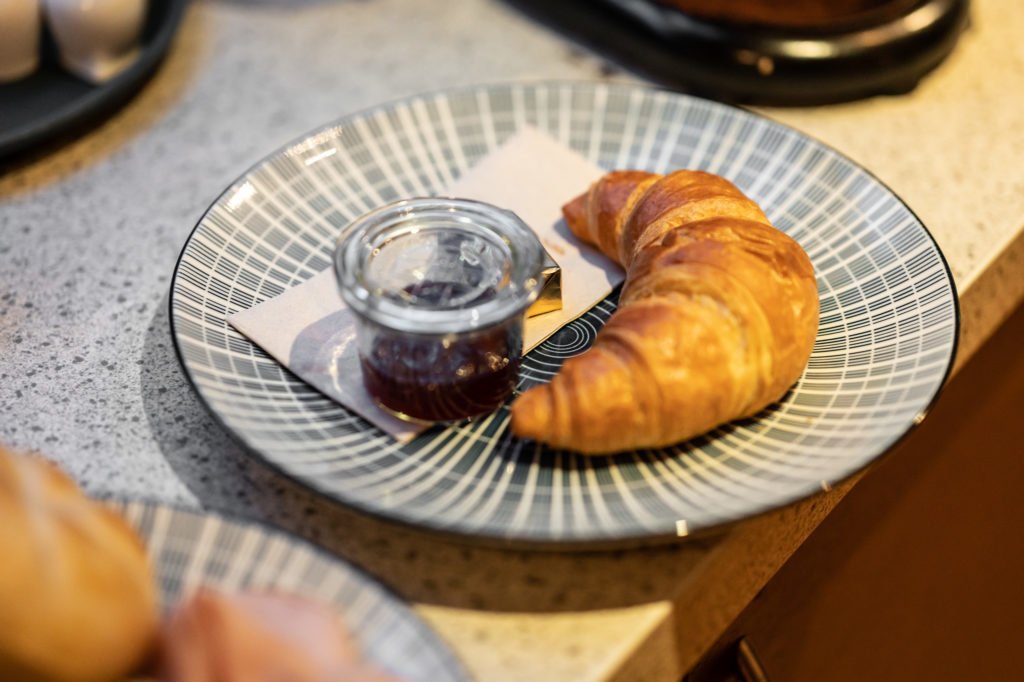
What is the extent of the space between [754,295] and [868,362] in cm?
11

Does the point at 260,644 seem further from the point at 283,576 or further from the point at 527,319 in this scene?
the point at 527,319

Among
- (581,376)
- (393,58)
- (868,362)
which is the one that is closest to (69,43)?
(393,58)

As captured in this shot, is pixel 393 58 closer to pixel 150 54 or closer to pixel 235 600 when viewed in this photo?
pixel 150 54

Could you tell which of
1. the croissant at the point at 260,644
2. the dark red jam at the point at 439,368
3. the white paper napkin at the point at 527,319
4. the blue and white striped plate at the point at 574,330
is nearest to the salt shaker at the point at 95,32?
the blue and white striped plate at the point at 574,330

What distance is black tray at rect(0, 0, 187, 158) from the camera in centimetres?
A: 89

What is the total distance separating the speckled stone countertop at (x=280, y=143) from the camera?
0.55 m

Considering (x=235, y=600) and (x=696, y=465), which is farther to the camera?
(x=696, y=465)

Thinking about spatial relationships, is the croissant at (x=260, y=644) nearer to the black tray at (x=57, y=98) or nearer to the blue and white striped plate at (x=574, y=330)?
the blue and white striped plate at (x=574, y=330)

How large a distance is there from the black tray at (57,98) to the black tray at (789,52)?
486 millimetres

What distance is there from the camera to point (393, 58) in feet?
3.62

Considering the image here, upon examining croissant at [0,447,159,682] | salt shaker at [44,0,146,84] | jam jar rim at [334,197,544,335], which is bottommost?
salt shaker at [44,0,146,84]

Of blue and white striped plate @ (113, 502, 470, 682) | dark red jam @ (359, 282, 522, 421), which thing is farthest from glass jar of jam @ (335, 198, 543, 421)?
blue and white striped plate @ (113, 502, 470, 682)

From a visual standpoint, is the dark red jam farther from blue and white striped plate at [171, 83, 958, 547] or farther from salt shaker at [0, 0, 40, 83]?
salt shaker at [0, 0, 40, 83]

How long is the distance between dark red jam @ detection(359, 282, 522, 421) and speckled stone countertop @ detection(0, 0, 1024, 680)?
0.27 feet
